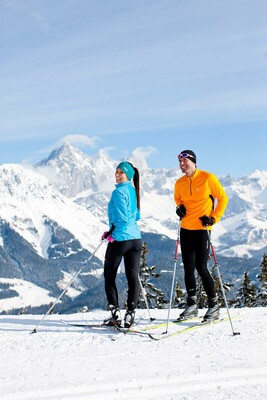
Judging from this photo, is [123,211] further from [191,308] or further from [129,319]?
[191,308]

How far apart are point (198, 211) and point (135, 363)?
3.53m

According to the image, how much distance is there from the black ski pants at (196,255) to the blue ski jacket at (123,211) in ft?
3.61

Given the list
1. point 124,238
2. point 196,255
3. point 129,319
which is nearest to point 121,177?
point 124,238

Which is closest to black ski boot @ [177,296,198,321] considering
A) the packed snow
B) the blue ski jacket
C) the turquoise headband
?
the packed snow

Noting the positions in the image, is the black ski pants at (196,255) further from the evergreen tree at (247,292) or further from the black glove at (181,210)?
the evergreen tree at (247,292)

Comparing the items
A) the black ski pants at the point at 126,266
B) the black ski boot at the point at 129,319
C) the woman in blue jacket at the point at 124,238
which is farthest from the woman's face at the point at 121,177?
the black ski boot at the point at 129,319

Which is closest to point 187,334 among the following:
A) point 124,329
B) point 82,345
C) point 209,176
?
point 124,329

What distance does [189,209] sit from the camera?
29.3 feet

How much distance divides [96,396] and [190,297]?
475 centimetres

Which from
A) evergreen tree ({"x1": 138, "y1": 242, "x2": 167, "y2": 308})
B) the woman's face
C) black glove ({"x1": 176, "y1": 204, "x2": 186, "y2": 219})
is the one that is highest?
the woman's face

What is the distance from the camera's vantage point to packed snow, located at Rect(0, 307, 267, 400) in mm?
5098

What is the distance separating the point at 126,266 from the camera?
8719 millimetres

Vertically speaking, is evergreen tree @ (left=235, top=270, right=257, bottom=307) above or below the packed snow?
below

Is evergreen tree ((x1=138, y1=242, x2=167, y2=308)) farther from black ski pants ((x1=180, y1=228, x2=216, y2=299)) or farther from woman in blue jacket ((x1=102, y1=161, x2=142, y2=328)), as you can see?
woman in blue jacket ((x1=102, y1=161, x2=142, y2=328))
